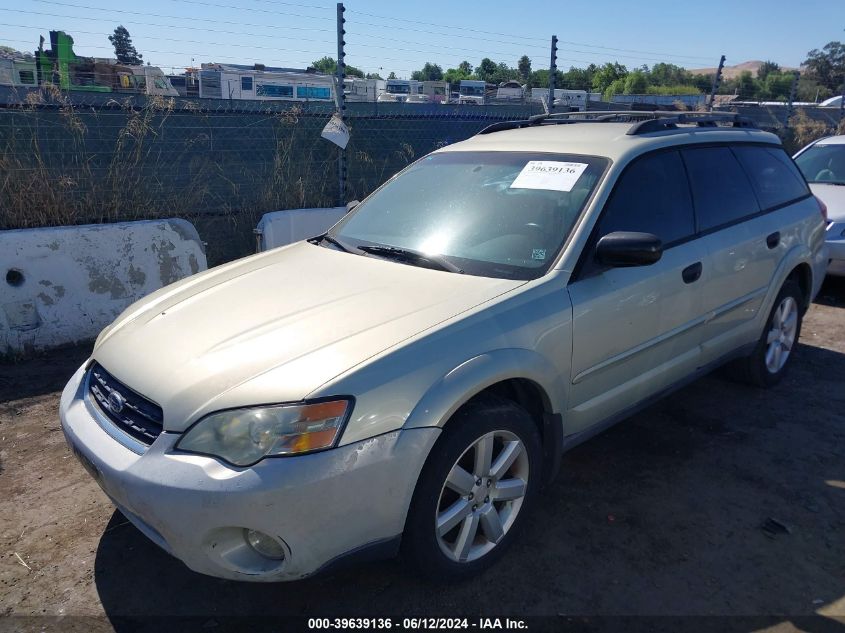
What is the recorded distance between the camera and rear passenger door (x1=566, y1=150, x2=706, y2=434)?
299 cm

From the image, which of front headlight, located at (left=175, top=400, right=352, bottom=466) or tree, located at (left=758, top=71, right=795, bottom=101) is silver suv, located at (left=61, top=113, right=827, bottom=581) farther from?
tree, located at (left=758, top=71, right=795, bottom=101)

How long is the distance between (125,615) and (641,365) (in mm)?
2546

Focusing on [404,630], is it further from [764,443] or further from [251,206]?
[251,206]

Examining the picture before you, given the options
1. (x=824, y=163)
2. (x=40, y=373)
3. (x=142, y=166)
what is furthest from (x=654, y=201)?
(x=824, y=163)

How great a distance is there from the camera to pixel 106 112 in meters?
6.23

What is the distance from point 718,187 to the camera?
3908 millimetres

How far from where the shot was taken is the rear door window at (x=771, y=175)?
4.26 metres

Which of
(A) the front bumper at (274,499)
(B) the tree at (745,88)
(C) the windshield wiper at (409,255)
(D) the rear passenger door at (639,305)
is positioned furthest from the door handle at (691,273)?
(B) the tree at (745,88)

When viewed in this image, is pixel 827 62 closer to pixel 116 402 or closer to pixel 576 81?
pixel 576 81

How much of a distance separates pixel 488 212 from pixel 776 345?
2.66m

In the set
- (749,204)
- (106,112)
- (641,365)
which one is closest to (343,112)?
(106,112)

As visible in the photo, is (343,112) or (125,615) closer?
(125,615)

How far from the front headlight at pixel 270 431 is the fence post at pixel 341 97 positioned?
534 cm

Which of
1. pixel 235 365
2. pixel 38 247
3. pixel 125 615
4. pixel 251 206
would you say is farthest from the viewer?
pixel 251 206
